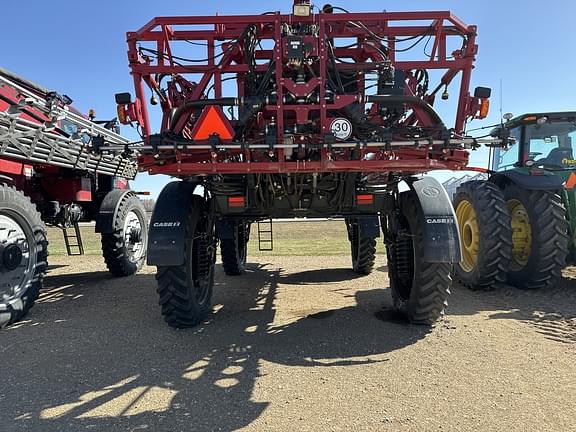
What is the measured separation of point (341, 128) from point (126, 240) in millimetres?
5073

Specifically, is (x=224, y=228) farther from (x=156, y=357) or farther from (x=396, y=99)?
(x=396, y=99)

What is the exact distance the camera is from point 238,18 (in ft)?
11.6

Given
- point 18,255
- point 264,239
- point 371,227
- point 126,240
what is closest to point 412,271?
point 371,227

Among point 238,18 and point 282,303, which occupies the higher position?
point 238,18

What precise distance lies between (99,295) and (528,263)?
5.59 m

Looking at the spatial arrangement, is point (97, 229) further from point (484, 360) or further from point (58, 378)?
Result: point (484, 360)

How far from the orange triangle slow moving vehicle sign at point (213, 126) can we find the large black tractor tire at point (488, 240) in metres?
3.80

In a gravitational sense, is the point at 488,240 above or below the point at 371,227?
below

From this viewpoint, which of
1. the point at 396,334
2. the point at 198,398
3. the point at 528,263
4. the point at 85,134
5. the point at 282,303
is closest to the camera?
the point at 198,398

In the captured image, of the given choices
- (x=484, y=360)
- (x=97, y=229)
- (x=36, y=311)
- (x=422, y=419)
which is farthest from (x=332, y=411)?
(x=97, y=229)

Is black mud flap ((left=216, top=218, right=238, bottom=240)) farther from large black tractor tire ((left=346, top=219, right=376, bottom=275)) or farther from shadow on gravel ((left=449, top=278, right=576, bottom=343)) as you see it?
shadow on gravel ((left=449, top=278, right=576, bottom=343))

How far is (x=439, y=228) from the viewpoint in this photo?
12.2 ft

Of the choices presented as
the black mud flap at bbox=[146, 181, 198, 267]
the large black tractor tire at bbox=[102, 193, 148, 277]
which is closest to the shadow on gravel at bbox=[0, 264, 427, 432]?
the black mud flap at bbox=[146, 181, 198, 267]

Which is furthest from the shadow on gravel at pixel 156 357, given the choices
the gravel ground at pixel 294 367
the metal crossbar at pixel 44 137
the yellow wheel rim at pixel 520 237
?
the yellow wheel rim at pixel 520 237
